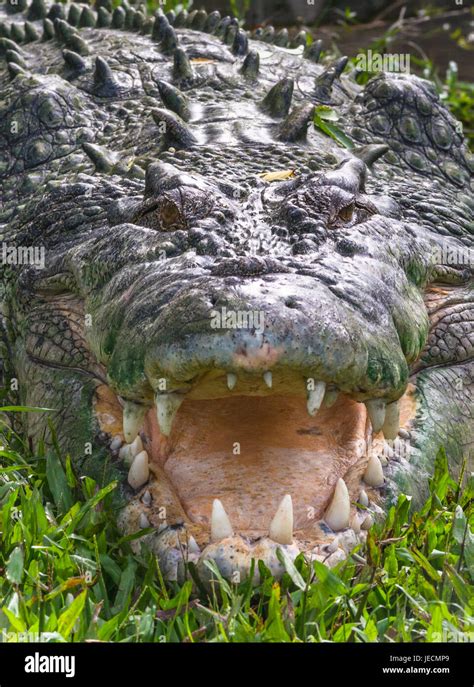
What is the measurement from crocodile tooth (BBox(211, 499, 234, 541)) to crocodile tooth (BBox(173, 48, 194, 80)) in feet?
8.85

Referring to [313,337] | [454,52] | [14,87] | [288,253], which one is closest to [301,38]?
[14,87]

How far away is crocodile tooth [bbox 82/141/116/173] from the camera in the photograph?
4641 millimetres

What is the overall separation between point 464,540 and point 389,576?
28 centimetres

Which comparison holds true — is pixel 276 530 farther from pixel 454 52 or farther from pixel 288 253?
pixel 454 52

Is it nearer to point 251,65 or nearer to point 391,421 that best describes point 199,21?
point 251,65

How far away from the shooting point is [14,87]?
213 inches

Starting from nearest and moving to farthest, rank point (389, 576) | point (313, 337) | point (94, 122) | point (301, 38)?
point (313, 337)
point (389, 576)
point (94, 122)
point (301, 38)

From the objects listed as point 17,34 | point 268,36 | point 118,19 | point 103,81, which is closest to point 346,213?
point 103,81

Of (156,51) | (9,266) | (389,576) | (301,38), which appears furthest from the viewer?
(301,38)

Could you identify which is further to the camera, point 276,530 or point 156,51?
point 156,51

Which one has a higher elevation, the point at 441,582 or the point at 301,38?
the point at 301,38

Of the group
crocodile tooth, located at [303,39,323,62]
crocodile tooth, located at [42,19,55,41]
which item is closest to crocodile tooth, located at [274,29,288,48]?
crocodile tooth, located at [303,39,323,62]

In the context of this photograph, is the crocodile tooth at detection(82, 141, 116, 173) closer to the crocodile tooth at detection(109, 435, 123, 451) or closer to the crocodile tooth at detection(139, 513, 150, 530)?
the crocodile tooth at detection(109, 435, 123, 451)

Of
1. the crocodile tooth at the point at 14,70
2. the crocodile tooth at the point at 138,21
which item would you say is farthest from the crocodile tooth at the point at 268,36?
the crocodile tooth at the point at 14,70
